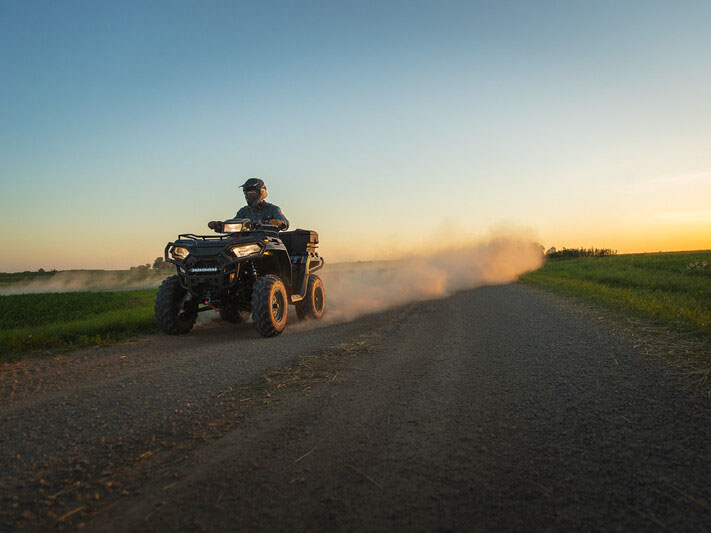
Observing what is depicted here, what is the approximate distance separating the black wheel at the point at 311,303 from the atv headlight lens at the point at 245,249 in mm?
2272

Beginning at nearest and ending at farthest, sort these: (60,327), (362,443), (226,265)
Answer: (362,443) → (226,265) → (60,327)

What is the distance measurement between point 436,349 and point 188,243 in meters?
5.06

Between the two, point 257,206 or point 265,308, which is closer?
point 265,308

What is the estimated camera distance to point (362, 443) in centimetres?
282

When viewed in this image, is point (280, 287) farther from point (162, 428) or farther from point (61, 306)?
point (61, 306)

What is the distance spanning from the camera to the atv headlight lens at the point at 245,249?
7434 millimetres

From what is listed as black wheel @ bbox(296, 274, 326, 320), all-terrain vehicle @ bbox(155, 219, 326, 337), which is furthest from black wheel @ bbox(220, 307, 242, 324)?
black wheel @ bbox(296, 274, 326, 320)

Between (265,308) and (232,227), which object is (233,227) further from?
(265,308)

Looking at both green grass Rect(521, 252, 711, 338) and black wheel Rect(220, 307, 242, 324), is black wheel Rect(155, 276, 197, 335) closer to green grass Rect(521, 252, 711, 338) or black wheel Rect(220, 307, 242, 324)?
black wheel Rect(220, 307, 242, 324)

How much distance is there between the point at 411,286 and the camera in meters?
15.9

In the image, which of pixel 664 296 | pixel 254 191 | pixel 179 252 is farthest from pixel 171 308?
pixel 664 296

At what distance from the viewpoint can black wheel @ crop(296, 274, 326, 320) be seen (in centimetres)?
974

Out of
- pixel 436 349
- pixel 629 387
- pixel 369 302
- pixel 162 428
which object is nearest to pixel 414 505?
pixel 162 428

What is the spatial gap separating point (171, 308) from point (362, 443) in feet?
20.5
